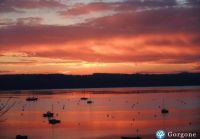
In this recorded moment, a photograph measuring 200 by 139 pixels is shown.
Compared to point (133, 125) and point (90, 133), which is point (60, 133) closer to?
point (90, 133)

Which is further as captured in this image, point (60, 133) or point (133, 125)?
point (133, 125)

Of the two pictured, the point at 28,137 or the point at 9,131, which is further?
the point at 9,131

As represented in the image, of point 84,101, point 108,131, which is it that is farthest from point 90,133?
point 84,101

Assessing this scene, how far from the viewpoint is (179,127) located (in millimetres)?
70375

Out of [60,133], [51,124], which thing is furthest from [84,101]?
[60,133]

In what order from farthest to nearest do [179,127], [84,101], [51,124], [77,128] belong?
[84,101] < [51,124] < [77,128] < [179,127]

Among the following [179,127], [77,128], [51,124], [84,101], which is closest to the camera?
[179,127]

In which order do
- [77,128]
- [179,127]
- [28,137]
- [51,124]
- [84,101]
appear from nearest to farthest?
[28,137] < [179,127] < [77,128] < [51,124] < [84,101]

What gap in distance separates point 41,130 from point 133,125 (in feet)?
59.3

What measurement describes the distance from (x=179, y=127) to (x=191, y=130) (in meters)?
5.28

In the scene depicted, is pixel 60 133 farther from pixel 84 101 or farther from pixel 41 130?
pixel 84 101

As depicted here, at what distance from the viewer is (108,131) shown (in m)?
68.3

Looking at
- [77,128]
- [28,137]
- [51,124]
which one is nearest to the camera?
[28,137]

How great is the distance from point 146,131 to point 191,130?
24.9 ft
